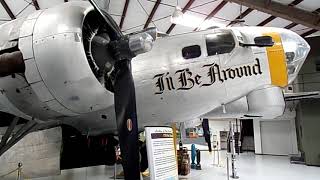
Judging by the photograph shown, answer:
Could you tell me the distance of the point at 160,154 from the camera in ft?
11.4

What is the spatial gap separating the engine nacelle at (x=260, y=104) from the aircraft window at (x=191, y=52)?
1155mm

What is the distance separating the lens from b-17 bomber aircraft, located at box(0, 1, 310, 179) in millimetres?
3467

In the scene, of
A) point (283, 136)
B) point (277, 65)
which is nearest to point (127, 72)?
point (277, 65)

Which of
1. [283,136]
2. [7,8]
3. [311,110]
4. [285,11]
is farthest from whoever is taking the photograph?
[283,136]

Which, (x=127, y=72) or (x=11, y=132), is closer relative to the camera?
(x=127, y=72)

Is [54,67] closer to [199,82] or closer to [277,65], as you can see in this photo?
[199,82]

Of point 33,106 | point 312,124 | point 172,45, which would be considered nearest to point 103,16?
point 33,106

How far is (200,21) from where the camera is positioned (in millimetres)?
15383

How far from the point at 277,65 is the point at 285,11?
9185mm

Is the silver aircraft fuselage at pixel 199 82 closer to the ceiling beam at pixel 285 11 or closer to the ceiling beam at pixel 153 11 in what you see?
the ceiling beam at pixel 285 11

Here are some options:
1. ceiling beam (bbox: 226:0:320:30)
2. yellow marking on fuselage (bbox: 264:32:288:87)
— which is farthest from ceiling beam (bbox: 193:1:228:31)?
yellow marking on fuselage (bbox: 264:32:288:87)

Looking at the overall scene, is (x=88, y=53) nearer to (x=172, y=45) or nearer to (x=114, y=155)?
(x=172, y=45)

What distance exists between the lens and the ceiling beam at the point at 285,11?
12570 millimetres

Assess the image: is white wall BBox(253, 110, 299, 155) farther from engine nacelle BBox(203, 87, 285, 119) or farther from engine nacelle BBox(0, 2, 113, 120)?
engine nacelle BBox(0, 2, 113, 120)
